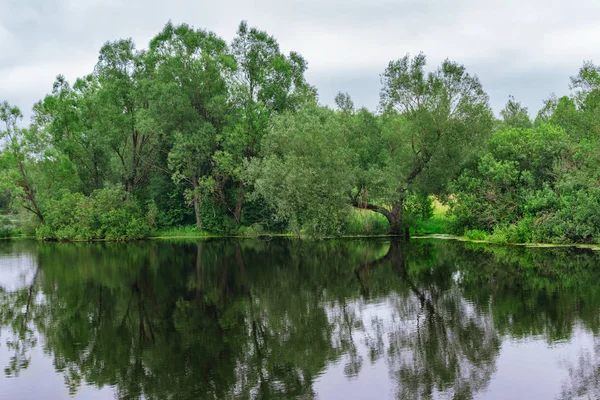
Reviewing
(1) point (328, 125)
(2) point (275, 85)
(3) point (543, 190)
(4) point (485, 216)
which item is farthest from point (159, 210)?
(3) point (543, 190)

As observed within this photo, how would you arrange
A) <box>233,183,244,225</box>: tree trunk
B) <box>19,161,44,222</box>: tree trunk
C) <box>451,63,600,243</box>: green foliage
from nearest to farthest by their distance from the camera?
<box>451,63,600,243</box>: green foliage < <box>233,183,244,225</box>: tree trunk < <box>19,161,44,222</box>: tree trunk

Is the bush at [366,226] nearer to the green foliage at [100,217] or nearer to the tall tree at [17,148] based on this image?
the green foliage at [100,217]

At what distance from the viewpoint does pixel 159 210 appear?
166 ft

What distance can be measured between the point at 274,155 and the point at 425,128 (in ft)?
35.2

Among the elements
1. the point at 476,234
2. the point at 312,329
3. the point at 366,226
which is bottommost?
the point at 312,329

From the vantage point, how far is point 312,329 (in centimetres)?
1484

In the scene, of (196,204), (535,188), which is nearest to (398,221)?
(535,188)

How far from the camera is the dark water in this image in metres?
10.9

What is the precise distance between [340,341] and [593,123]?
3182 centimetres

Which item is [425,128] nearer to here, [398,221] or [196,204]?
[398,221]

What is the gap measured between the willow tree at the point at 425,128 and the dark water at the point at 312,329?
35.2 feet

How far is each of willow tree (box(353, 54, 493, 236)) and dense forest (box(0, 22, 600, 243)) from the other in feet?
0.31

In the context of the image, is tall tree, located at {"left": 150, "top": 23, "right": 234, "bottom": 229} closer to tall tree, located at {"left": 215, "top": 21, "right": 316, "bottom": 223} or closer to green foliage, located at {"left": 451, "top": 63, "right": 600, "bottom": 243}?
tall tree, located at {"left": 215, "top": 21, "right": 316, "bottom": 223}

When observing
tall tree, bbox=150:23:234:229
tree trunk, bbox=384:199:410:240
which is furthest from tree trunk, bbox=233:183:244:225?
tree trunk, bbox=384:199:410:240
